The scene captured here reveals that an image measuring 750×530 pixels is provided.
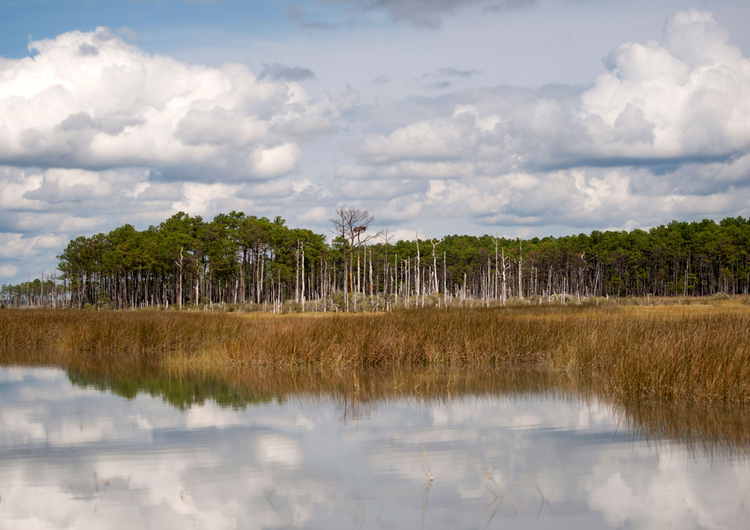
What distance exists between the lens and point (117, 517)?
5543 millimetres

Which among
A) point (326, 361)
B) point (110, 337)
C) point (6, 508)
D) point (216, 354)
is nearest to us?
point (6, 508)

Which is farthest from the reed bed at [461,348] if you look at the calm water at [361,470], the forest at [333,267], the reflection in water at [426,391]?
the forest at [333,267]

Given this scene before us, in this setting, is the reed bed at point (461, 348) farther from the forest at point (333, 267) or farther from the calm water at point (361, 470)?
the forest at point (333, 267)

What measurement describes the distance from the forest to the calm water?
35.1 meters

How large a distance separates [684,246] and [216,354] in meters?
97.2

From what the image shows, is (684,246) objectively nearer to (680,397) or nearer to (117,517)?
(680,397)

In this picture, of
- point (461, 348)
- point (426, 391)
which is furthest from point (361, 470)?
point (461, 348)

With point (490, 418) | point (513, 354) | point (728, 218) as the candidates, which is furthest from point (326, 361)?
point (728, 218)

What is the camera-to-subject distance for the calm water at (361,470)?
217 inches

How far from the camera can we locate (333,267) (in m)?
77.7

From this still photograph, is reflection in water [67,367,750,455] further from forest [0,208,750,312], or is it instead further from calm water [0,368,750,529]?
forest [0,208,750,312]

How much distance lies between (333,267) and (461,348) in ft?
207

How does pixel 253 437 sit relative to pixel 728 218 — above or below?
below

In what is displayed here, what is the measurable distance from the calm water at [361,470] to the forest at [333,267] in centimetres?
3505
